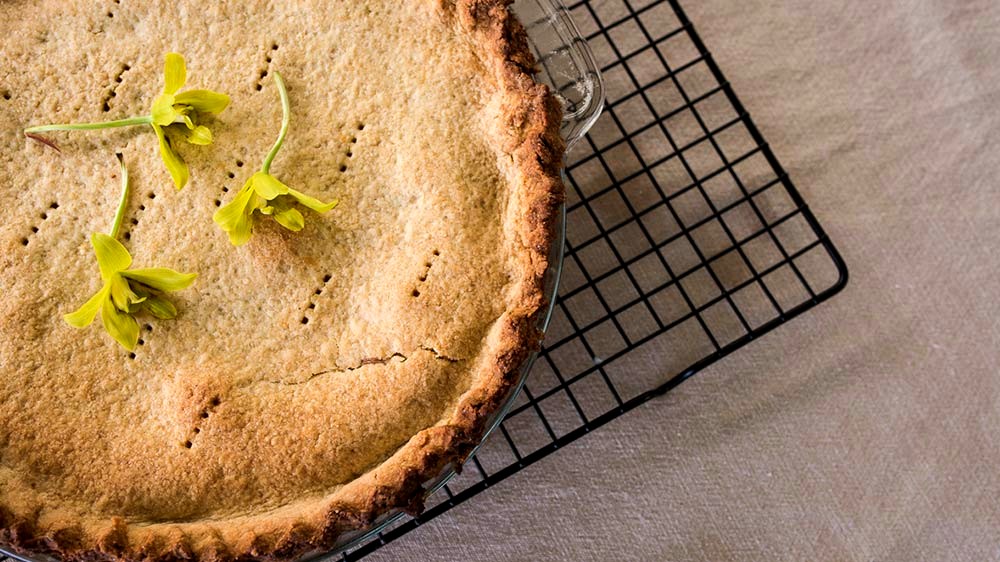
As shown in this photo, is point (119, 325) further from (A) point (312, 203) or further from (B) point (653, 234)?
(B) point (653, 234)

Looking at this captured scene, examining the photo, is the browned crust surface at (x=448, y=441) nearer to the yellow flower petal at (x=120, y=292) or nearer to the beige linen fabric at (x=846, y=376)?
the yellow flower petal at (x=120, y=292)

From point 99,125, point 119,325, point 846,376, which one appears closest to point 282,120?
point 99,125

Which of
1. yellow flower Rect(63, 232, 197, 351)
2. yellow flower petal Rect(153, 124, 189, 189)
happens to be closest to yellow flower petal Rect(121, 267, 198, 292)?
yellow flower Rect(63, 232, 197, 351)

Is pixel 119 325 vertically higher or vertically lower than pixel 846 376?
higher

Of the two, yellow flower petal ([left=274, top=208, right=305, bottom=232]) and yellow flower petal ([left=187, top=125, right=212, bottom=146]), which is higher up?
yellow flower petal ([left=187, top=125, right=212, bottom=146])

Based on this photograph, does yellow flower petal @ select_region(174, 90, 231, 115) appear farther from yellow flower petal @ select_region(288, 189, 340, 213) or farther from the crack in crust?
the crack in crust

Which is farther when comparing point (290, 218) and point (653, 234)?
point (653, 234)
